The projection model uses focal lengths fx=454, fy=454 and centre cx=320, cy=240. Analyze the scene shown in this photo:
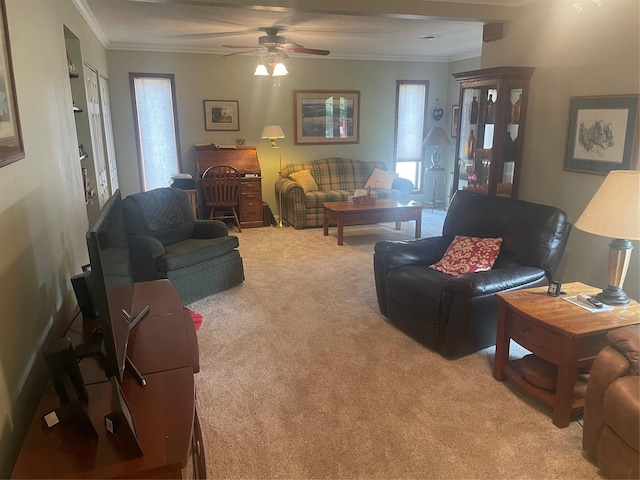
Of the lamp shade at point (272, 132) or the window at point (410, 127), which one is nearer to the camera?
the lamp shade at point (272, 132)

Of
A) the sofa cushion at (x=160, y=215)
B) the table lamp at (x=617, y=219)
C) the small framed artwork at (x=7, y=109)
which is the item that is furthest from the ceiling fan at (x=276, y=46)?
the small framed artwork at (x=7, y=109)

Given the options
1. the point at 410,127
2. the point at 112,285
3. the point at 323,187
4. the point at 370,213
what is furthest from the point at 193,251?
the point at 410,127

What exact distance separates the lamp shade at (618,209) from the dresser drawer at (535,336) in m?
0.57

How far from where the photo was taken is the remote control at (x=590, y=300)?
2.47 meters

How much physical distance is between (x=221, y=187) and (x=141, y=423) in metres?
5.24

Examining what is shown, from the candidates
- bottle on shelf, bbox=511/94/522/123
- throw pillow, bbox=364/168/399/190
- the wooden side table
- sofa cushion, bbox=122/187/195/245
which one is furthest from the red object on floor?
throw pillow, bbox=364/168/399/190

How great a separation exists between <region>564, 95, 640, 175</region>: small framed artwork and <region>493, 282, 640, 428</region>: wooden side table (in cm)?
109

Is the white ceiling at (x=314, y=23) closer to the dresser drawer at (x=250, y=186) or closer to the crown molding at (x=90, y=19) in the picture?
the crown molding at (x=90, y=19)

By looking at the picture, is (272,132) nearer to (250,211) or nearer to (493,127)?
(250,211)

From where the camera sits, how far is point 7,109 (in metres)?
1.67

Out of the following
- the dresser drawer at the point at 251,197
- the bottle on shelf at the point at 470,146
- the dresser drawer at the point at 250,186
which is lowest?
the dresser drawer at the point at 251,197

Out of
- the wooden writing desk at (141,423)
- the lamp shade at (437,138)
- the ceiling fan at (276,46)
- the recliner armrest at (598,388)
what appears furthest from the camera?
the lamp shade at (437,138)

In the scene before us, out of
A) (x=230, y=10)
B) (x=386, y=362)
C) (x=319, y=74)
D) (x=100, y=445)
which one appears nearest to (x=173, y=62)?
(x=319, y=74)

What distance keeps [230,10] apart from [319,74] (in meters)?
3.21
